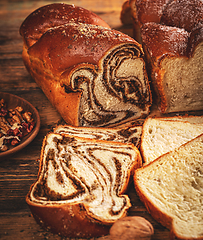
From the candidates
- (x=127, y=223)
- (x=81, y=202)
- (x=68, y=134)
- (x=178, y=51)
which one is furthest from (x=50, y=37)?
(x=127, y=223)

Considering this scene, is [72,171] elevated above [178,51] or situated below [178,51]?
below

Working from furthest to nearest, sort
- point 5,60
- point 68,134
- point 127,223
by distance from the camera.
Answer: point 5,60
point 68,134
point 127,223

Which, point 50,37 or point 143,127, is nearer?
point 143,127

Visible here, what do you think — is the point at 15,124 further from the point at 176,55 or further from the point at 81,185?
the point at 176,55

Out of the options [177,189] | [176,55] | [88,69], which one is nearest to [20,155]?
[88,69]

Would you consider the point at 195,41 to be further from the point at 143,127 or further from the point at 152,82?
the point at 143,127

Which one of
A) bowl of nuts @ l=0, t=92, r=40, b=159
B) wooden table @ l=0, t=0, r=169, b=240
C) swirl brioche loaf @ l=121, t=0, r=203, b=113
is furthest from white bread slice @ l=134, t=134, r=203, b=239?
bowl of nuts @ l=0, t=92, r=40, b=159

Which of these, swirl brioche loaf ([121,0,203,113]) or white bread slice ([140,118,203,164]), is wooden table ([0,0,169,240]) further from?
swirl brioche loaf ([121,0,203,113])
